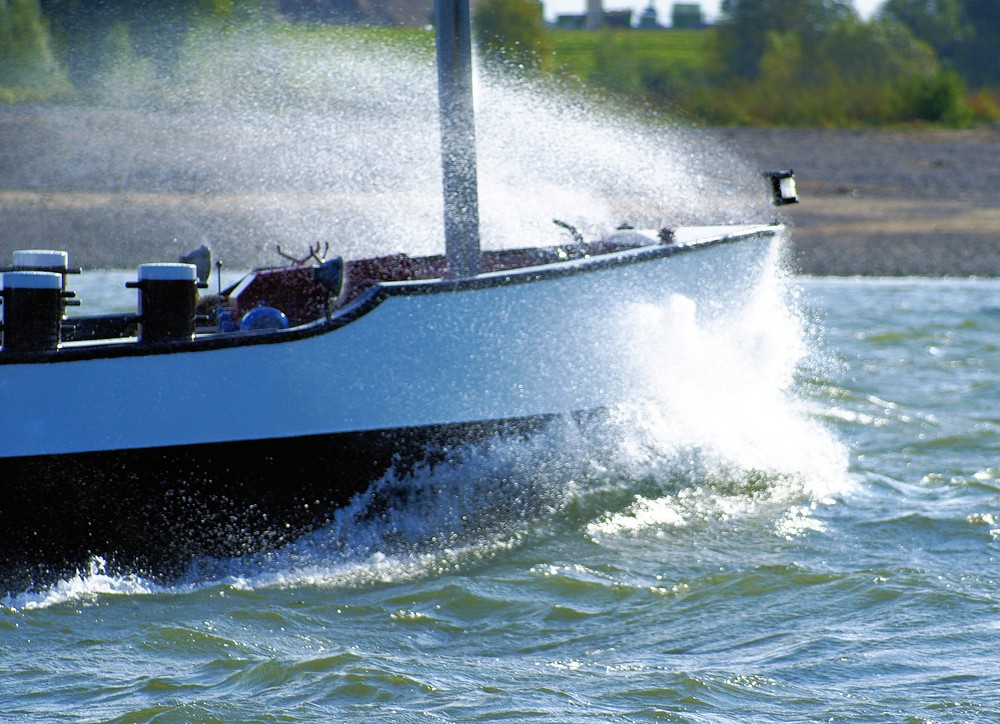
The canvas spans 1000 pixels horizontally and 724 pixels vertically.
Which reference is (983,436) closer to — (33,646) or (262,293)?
(262,293)

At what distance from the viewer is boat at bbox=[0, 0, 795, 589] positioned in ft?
18.0

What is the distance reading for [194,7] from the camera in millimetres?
19594

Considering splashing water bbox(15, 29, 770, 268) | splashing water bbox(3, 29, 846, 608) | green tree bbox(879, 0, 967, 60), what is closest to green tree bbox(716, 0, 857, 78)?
green tree bbox(879, 0, 967, 60)

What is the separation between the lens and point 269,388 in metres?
5.70

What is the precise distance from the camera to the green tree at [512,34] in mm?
19812

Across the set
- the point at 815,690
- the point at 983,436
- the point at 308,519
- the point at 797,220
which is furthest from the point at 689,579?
the point at 797,220

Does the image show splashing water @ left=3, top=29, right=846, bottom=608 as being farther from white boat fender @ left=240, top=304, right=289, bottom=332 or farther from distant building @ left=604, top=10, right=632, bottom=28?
distant building @ left=604, top=10, right=632, bottom=28

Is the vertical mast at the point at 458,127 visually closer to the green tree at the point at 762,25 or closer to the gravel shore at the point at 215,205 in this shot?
the gravel shore at the point at 215,205

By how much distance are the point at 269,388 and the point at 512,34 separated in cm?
1541

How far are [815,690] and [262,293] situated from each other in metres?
3.34

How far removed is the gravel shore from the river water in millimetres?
9882

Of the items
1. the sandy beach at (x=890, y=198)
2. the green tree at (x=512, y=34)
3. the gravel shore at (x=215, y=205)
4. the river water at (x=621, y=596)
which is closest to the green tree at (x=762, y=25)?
the sandy beach at (x=890, y=198)

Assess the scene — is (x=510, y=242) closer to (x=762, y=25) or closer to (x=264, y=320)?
(x=264, y=320)

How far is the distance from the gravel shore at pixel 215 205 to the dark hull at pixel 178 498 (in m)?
10.6
